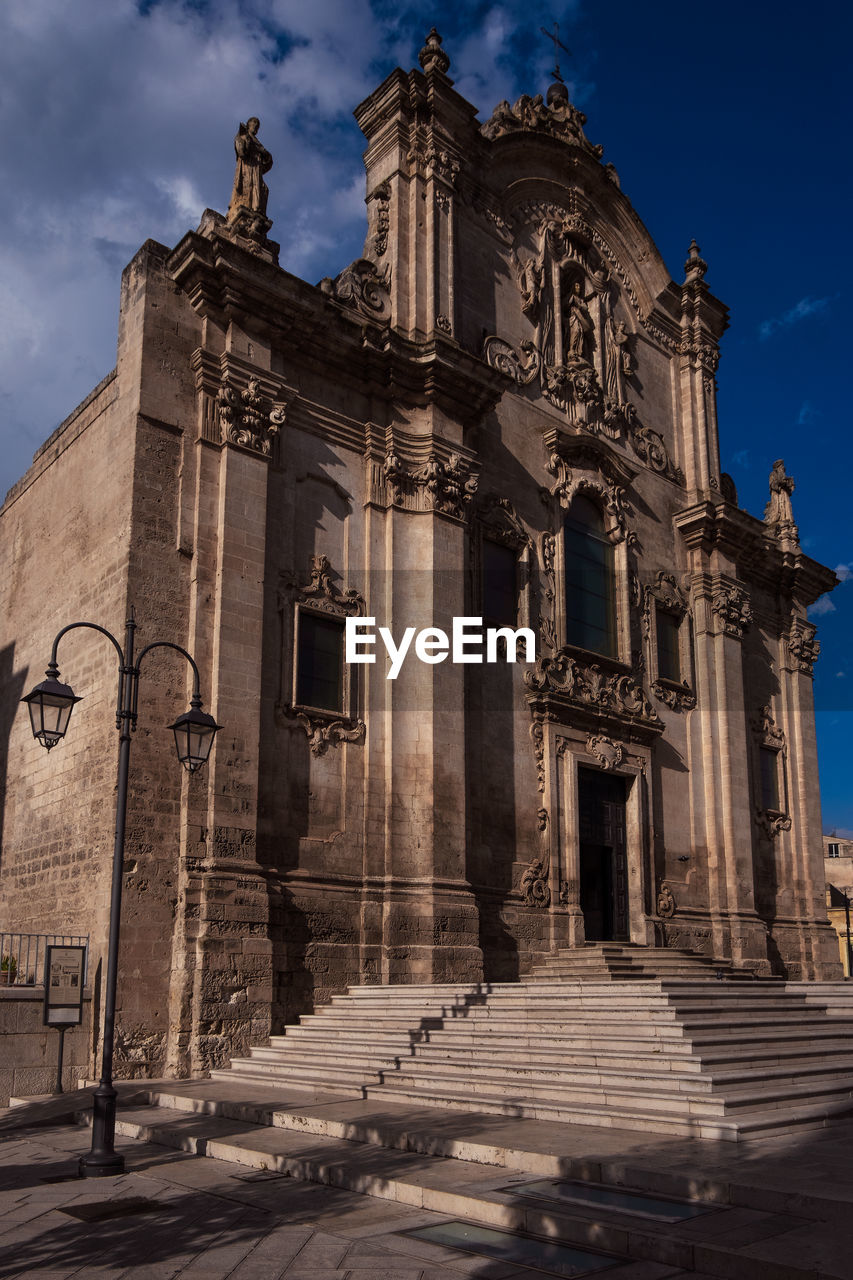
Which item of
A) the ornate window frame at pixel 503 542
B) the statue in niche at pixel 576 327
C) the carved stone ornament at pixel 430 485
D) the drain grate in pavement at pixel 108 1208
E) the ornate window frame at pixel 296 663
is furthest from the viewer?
the statue in niche at pixel 576 327

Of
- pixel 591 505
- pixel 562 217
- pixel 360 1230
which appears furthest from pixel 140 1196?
pixel 562 217

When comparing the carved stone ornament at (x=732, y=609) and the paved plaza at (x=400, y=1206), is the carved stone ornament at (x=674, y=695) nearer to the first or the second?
the carved stone ornament at (x=732, y=609)

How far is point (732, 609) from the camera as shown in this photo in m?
27.0

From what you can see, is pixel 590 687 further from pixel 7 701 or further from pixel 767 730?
pixel 7 701

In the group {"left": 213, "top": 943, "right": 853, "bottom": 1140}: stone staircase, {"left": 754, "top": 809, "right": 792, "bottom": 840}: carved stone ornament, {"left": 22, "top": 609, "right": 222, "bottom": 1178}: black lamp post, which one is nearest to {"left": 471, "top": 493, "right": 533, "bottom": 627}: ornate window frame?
{"left": 213, "top": 943, "right": 853, "bottom": 1140}: stone staircase

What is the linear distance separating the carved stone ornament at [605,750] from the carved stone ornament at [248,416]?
8.50 meters

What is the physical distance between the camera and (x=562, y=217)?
26.1 meters

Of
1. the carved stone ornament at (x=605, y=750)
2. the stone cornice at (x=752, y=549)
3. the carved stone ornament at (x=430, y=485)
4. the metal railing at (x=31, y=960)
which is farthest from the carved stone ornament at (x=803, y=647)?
the metal railing at (x=31, y=960)

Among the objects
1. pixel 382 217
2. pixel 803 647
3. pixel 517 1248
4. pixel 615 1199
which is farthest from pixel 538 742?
pixel 517 1248

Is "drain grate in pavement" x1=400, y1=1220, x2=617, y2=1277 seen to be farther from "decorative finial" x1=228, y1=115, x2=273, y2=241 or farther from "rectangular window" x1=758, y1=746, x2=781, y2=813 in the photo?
"rectangular window" x1=758, y1=746, x2=781, y2=813

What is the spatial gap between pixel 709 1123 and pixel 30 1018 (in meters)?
8.69

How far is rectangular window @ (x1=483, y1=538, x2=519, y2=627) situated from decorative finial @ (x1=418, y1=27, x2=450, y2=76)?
9.22 m

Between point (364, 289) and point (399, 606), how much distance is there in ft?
19.6

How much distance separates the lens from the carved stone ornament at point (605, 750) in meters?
22.5
